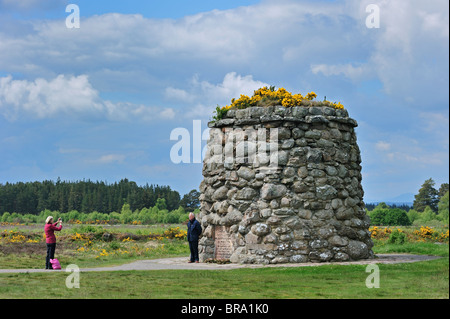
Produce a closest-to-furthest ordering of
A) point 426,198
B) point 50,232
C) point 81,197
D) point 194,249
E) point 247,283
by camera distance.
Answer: point 247,283 → point 50,232 → point 194,249 → point 426,198 → point 81,197

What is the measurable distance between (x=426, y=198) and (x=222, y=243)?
121 feet

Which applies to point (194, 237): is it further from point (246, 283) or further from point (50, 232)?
point (246, 283)

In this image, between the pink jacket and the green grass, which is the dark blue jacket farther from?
the pink jacket

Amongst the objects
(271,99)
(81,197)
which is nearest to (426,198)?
(271,99)

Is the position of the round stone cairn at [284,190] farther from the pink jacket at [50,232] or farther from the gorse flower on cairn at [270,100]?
the pink jacket at [50,232]

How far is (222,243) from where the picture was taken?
18969 millimetres

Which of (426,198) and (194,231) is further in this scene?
(426,198)

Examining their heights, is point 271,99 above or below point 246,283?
above

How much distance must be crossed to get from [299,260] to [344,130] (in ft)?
15.8

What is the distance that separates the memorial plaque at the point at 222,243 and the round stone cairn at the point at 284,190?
0.02 metres

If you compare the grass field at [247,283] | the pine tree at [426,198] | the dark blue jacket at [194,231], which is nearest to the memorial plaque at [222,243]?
the dark blue jacket at [194,231]

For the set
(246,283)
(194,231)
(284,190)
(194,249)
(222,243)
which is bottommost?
(246,283)

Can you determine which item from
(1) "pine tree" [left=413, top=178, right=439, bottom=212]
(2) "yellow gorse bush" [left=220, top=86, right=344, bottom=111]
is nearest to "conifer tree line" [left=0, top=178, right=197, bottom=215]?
(1) "pine tree" [left=413, top=178, right=439, bottom=212]
